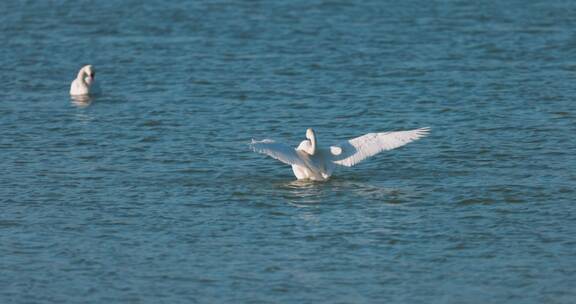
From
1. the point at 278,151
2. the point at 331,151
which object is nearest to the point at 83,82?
the point at 331,151

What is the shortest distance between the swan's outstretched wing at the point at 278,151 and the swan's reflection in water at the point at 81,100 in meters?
6.06

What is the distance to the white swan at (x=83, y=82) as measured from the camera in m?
→ 19.4

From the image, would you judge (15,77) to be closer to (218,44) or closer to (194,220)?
(218,44)

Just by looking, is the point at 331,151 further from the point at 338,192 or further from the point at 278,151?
the point at 278,151

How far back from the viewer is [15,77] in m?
20.9

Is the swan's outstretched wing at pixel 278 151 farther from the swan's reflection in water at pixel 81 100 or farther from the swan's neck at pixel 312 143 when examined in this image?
the swan's reflection in water at pixel 81 100

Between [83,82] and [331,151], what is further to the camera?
[83,82]

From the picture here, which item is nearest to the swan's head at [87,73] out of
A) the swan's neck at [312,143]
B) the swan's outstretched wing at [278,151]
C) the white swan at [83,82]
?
the white swan at [83,82]

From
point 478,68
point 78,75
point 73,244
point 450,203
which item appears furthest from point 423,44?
point 73,244

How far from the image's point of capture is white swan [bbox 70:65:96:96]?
1938 centimetres

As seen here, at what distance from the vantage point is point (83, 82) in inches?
766

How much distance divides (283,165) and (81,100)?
5.29 metres

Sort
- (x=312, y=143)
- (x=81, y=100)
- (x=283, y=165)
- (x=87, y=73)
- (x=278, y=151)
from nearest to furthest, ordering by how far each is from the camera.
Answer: (x=278, y=151)
(x=312, y=143)
(x=283, y=165)
(x=81, y=100)
(x=87, y=73)

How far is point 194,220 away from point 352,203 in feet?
5.74
